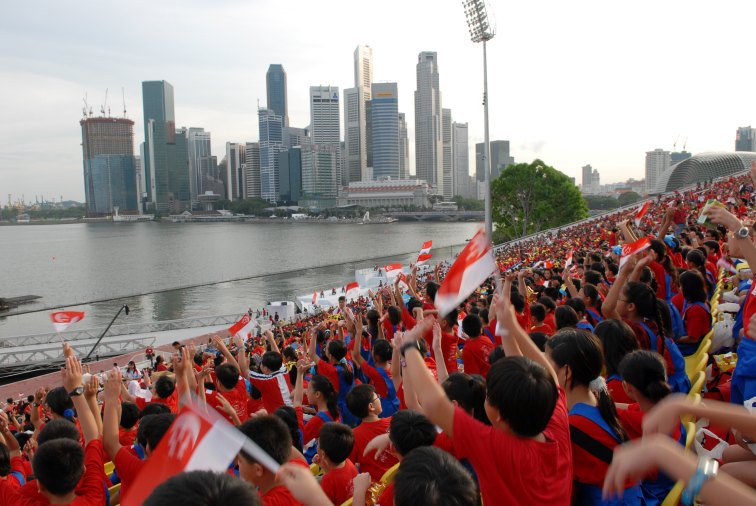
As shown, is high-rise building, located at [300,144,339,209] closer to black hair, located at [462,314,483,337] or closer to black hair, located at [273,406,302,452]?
black hair, located at [462,314,483,337]

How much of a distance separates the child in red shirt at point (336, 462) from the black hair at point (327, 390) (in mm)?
1144

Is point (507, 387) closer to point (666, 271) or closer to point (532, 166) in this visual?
point (666, 271)

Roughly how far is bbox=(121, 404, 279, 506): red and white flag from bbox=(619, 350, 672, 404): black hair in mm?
1758

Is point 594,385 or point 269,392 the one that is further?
point 269,392

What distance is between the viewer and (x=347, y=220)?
132375mm

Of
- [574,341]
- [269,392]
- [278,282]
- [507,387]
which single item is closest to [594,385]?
[574,341]

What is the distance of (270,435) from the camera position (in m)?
2.54

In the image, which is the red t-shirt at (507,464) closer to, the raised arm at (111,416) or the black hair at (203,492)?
the black hair at (203,492)

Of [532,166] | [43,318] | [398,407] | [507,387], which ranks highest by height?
[532,166]

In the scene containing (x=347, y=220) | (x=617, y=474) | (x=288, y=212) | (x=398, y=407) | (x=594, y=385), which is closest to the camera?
(x=617, y=474)

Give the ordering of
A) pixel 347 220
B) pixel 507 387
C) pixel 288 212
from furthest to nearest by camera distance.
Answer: pixel 288 212
pixel 347 220
pixel 507 387

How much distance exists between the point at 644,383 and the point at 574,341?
0.41 m

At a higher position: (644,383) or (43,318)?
(644,383)

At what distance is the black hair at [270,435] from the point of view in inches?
99.2
